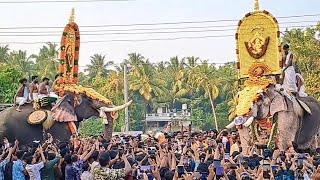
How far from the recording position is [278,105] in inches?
579

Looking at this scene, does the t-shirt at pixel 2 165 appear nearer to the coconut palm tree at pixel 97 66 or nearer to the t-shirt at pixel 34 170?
the t-shirt at pixel 34 170

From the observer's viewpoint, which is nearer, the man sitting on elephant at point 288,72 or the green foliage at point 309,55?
the man sitting on elephant at point 288,72

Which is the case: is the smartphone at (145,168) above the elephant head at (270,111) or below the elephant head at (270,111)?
below

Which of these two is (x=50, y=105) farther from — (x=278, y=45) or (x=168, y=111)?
(x=168, y=111)

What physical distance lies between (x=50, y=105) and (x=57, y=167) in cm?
843

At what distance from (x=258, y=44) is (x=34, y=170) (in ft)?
28.7

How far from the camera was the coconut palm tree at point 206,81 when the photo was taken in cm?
5066

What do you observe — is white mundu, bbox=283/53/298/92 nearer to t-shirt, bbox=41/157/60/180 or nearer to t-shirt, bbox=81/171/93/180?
t-shirt, bbox=41/157/60/180

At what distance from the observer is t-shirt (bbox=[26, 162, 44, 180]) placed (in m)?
8.63

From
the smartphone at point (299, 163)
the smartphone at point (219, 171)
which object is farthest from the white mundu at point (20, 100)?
the smartphone at point (219, 171)

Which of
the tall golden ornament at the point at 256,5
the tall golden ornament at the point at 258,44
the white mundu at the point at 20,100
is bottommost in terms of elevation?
the white mundu at the point at 20,100

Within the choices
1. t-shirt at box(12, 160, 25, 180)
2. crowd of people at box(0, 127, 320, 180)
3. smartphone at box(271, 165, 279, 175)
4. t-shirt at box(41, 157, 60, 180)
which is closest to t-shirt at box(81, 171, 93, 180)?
crowd of people at box(0, 127, 320, 180)

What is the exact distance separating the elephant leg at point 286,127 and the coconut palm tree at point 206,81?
3517cm

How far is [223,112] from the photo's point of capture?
5178 cm
